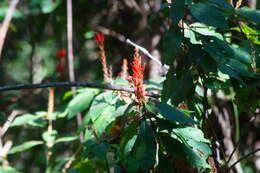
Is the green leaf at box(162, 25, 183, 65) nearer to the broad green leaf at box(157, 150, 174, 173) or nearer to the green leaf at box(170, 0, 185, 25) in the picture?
the green leaf at box(170, 0, 185, 25)

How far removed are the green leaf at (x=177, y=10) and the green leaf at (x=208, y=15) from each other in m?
0.03

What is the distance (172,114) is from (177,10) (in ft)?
0.77

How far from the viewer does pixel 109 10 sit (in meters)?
2.80

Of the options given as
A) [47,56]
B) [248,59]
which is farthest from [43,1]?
[47,56]

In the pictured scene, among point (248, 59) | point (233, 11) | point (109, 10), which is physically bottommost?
point (248, 59)

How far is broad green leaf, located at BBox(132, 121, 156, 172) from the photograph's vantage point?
974 millimetres

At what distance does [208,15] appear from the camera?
100cm

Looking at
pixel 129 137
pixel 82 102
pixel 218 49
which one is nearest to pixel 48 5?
pixel 82 102

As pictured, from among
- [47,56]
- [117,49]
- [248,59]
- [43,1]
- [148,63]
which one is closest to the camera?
[248,59]

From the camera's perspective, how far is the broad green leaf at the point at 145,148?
974 millimetres

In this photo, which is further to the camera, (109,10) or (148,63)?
(109,10)

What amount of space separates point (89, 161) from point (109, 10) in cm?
158

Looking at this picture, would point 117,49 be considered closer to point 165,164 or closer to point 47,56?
point 165,164

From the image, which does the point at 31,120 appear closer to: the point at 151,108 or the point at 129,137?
the point at 129,137
